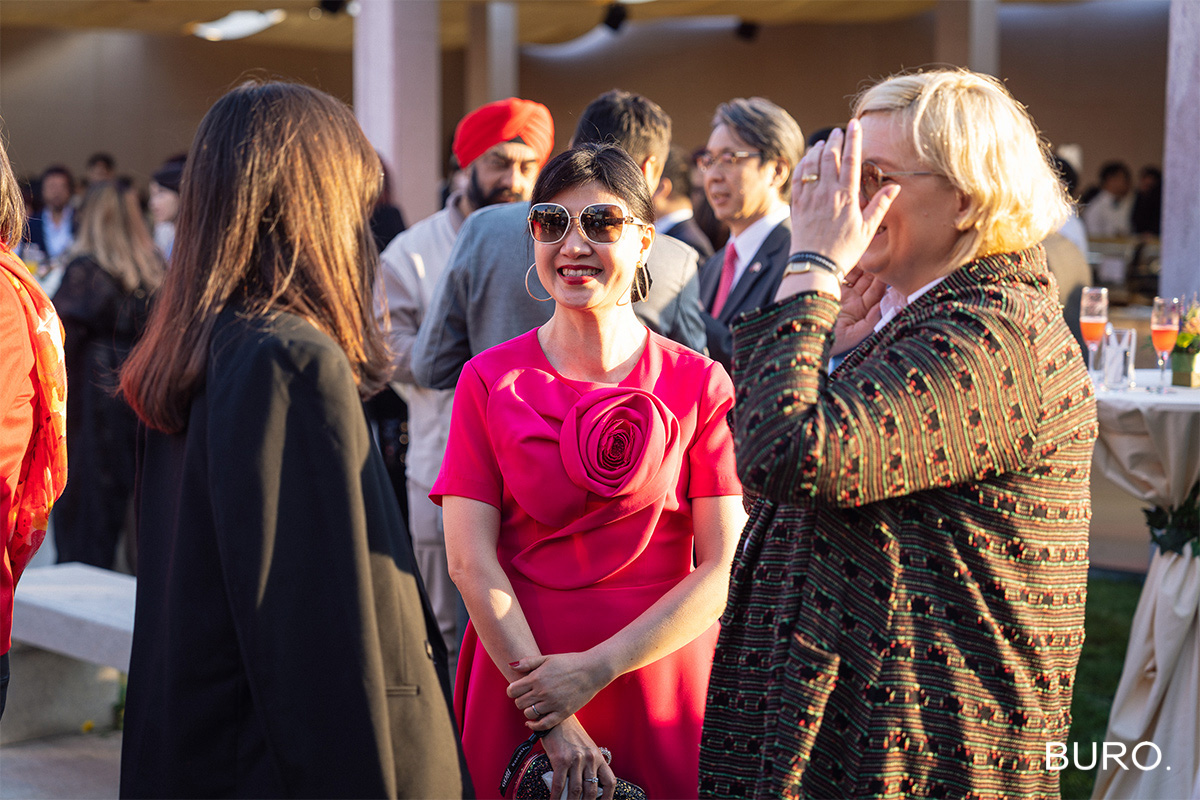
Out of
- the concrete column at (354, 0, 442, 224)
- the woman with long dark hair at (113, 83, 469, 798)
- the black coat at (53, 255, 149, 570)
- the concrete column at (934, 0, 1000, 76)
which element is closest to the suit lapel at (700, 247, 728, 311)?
the woman with long dark hair at (113, 83, 469, 798)

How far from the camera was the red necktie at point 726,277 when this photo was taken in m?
4.07

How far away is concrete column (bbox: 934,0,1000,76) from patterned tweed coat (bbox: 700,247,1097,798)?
13906 mm

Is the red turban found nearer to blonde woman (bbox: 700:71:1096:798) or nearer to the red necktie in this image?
the red necktie

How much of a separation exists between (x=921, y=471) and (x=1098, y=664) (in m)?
4.03

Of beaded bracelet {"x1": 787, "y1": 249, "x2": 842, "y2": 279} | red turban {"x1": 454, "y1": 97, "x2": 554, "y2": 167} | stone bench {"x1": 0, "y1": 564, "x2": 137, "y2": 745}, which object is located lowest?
stone bench {"x1": 0, "y1": 564, "x2": 137, "y2": 745}

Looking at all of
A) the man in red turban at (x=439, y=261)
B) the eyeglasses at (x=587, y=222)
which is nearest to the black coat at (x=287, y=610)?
the eyeglasses at (x=587, y=222)

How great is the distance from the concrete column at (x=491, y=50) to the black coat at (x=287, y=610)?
592 inches

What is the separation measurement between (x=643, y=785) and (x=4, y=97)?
63.3 feet

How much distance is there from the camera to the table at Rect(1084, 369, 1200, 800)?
10.3ft

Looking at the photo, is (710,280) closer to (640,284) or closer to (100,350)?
(640,284)

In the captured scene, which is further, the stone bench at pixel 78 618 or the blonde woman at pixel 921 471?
the stone bench at pixel 78 618

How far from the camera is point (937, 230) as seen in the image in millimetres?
1519

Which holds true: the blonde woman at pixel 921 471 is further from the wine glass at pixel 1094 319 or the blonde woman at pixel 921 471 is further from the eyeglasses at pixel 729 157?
the wine glass at pixel 1094 319

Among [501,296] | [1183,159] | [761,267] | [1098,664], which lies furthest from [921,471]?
[1183,159]
